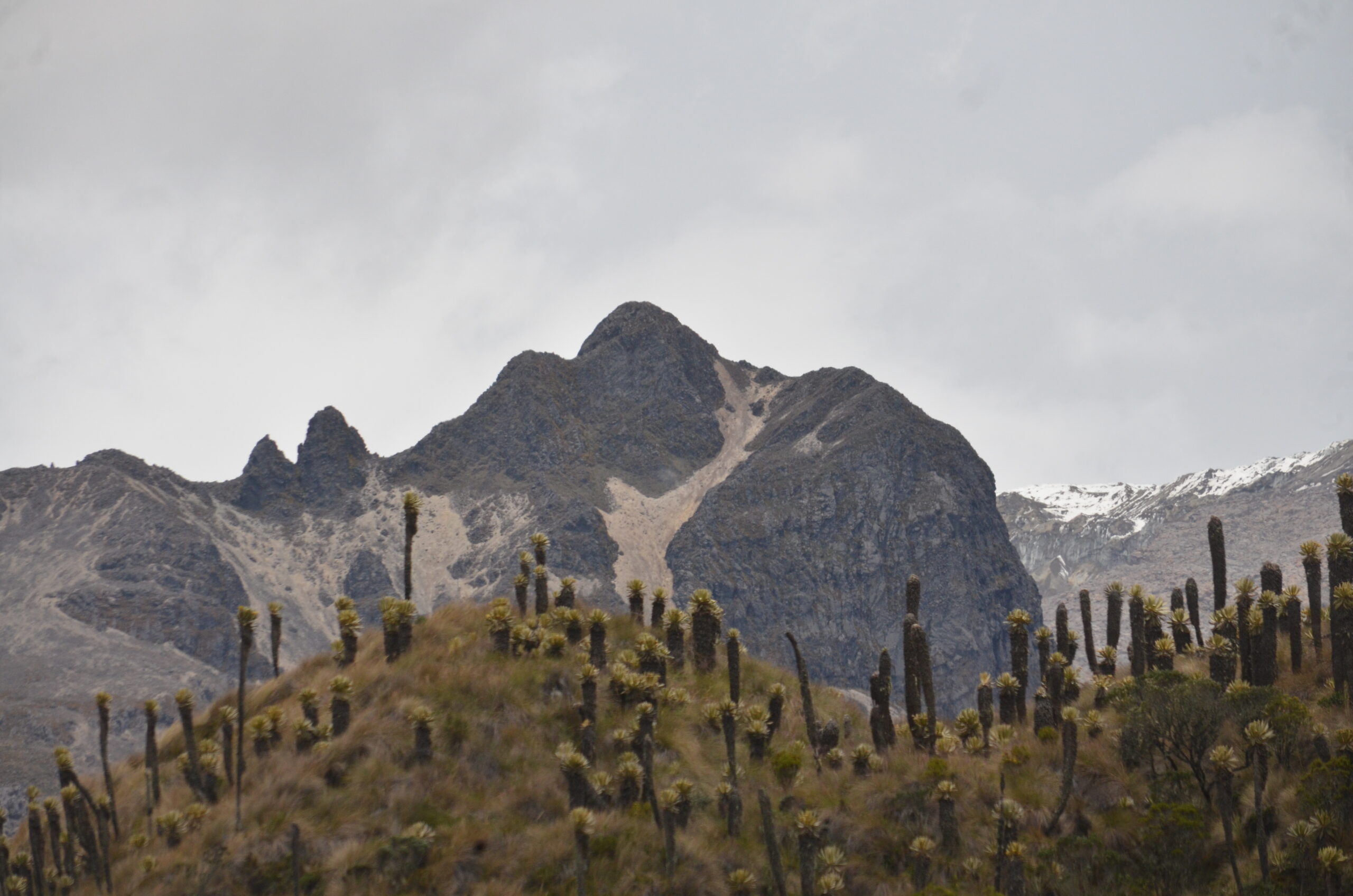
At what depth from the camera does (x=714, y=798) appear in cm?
1973

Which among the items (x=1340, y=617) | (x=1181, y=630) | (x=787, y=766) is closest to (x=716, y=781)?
(x=787, y=766)

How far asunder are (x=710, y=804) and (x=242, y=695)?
955 cm

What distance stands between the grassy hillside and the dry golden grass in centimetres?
4

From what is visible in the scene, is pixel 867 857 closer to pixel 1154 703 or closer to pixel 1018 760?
pixel 1018 760

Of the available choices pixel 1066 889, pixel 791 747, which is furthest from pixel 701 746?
pixel 1066 889

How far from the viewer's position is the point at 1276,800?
16.3 m

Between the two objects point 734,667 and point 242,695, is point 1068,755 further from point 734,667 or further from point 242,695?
point 242,695

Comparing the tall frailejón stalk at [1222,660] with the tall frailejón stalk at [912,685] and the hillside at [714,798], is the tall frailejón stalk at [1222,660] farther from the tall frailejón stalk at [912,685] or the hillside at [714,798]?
the tall frailejón stalk at [912,685]

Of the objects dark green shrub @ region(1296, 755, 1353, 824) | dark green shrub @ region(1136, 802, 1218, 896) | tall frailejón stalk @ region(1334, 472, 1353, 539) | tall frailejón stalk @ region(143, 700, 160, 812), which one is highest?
tall frailejón stalk @ region(1334, 472, 1353, 539)

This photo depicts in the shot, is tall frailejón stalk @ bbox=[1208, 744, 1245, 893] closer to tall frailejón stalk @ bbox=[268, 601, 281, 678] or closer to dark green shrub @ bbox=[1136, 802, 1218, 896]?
dark green shrub @ bbox=[1136, 802, 1218, 896]

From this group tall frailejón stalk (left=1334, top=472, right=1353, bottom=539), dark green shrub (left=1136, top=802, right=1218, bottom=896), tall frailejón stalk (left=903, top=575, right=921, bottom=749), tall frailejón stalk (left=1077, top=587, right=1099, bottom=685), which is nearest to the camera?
dark green shrub (left=1136, top=802, right=1218, bottom=896)

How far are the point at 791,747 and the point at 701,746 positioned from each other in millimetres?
2018

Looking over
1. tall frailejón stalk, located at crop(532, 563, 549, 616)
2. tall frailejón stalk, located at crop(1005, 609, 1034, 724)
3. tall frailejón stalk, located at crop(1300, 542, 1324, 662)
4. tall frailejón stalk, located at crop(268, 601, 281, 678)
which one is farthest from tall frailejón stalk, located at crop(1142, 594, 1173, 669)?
tall frailejón stalk, located at crop(268, 601, 281, 678)

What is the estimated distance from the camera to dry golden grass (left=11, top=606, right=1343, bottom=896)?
56.0ft
